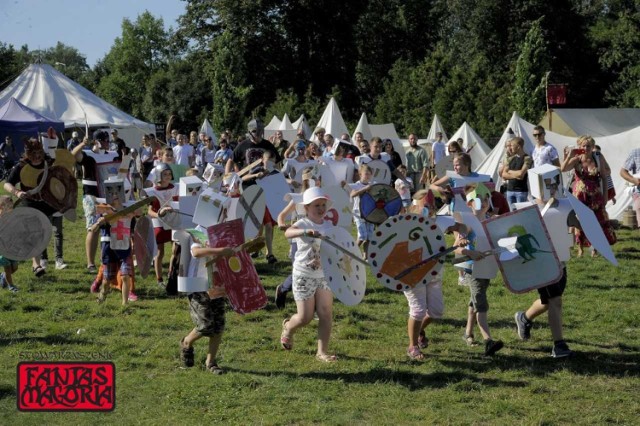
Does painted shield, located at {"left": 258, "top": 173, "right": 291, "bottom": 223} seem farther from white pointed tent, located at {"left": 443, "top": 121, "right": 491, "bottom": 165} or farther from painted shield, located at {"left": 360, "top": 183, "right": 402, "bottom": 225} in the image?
white pointed tent, located at {"left": 443, "top": 121, "right": 491, "bottom": 165}

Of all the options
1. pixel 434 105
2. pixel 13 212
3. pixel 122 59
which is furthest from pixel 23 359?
pixel 122 59

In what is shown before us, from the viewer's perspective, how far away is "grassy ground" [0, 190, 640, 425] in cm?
647

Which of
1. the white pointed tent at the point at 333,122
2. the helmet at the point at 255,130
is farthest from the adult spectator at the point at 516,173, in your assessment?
the white pointed tent at the point at 333,122

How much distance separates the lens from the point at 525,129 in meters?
21.7

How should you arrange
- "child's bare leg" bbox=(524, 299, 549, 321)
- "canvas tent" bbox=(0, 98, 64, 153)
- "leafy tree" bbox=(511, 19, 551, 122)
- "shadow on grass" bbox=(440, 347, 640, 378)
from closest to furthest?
"shadow on grass" bbox=(440, 347, 640, 378) < "child's bare leg" bbox=(524, 299, 549, 321) < "canvas tent" bbox=(0, 98, 64, 153) < "leafy tree" bbox=(511, 19, 551, 122)

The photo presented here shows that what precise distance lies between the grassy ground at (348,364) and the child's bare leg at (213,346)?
182mm

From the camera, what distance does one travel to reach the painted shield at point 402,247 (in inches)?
273

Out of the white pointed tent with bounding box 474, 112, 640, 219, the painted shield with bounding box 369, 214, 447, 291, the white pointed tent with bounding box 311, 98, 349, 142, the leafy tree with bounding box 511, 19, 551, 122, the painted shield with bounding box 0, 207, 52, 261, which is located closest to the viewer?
the painted shield with bounding box 369, 214, 447, 291

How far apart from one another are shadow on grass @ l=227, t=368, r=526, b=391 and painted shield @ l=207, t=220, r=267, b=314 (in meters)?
0.70

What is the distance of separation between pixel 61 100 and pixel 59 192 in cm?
2882

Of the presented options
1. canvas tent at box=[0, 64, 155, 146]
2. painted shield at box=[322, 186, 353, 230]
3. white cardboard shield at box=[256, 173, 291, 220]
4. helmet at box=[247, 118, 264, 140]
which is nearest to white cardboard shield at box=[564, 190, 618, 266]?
painted shield at box=[322, 186, 353, 230]

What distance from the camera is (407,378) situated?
7375 millimetres

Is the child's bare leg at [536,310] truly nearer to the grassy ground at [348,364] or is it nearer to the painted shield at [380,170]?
the grassy ground at [348,364]

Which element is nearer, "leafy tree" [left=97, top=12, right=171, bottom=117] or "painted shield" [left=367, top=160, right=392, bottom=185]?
"painted shield" [left=367, top=160, right=392, bottom=185]
